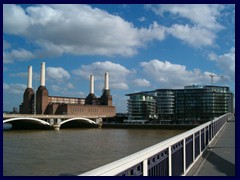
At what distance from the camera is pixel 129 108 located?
10069 centimetres

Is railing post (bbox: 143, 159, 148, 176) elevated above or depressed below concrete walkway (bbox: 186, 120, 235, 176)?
above

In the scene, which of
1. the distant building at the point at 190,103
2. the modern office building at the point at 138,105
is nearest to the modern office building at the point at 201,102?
the distant building at the point at 190,103

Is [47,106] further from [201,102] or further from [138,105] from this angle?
[201,102]

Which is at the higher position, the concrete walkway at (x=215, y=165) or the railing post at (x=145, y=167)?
the railing post at (x=145, y=167)

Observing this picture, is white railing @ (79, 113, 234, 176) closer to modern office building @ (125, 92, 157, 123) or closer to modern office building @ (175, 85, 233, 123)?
modern office building @ (175, 85, 233, 123)

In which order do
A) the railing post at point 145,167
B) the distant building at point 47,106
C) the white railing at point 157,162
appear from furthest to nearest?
the distant building at point 47,106 → the railing post at point 145,167 → the white railing at point 157,162

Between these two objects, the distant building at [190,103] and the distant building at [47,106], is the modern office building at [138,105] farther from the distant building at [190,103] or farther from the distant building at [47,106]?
the distant building at [47,106]

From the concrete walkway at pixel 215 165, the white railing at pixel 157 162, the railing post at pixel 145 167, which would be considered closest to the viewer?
the white railing at pixel 157 162

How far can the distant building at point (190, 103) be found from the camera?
87.6 m

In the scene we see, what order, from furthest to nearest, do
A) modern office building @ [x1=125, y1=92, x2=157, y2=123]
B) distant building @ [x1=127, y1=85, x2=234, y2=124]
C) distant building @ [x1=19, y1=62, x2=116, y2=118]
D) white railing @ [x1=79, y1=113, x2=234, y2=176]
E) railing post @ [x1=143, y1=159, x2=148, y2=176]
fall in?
→ modern office building @ [x1=125, y1=92, x2=157, y2=123]
distant building @ [x1=127, y1=85, x2=234, y2=124]
distant building @ [x1=19, y1=62, x2=116, y2=118]
railing post @ [x1=143, y1=159, x2=148, y2=176]
white railing @ [x1=79, y1=113, x2=234, y2=176]

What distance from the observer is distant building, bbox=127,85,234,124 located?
87625 millimetres

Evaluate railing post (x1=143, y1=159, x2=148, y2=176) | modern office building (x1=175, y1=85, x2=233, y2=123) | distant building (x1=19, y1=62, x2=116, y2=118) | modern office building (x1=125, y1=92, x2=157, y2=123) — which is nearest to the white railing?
railing post (x1=143, y1=159, x2=148, y2=176)

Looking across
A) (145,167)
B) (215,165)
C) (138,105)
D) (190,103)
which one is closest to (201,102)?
(190,103)
